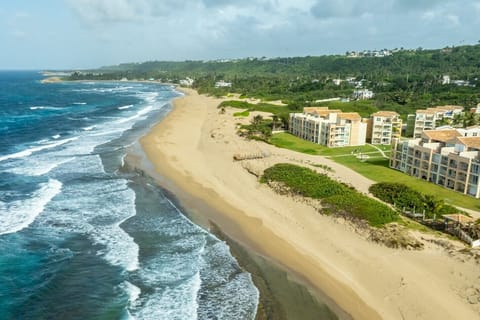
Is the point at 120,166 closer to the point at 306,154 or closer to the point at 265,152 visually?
the point at 265,152

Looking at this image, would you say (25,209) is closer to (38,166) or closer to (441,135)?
(38,166)

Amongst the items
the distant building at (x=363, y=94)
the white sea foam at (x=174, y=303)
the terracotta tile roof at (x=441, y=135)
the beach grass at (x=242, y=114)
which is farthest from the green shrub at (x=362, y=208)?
the distant building at (x=363, y=94)

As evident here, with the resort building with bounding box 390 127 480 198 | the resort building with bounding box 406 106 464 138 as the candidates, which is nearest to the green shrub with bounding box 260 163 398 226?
the resort building with bounding box 390 127 480 198

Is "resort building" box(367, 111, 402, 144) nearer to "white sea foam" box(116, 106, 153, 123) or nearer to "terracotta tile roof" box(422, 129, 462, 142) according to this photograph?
"terracotta tile roof" box(422, 129, 462, 142)

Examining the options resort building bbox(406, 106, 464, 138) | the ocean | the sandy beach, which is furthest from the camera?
resort building bbox(406, 106, 464, 138)

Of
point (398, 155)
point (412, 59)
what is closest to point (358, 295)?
point (398, 155)

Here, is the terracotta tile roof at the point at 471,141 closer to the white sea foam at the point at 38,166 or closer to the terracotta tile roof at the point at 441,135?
the terracotta tile roof at the point at 441,135

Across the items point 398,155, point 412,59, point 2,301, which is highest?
point 412,59
